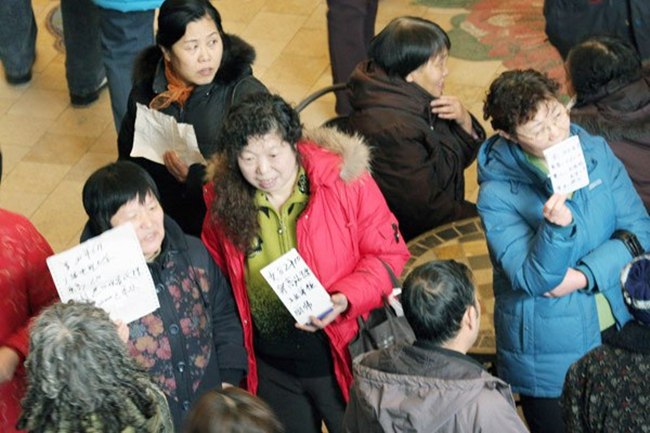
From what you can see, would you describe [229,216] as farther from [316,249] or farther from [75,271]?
[75,271]

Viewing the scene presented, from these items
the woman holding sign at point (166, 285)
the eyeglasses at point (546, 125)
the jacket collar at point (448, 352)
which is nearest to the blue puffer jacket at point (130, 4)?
the woman holding sign at point (166, 285)

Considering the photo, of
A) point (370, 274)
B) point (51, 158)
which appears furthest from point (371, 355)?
point (51, 158)

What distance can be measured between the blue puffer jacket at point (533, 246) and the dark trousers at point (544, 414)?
0.16 feet

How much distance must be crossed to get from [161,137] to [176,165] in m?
0.14

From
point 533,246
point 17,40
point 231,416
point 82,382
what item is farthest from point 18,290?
point 17,40

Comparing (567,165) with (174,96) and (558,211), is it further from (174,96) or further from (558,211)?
(174,96)

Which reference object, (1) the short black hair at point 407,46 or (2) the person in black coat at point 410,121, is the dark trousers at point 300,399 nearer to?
(2) the person in black coat at point 410,121

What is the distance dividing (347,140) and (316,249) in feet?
1.32

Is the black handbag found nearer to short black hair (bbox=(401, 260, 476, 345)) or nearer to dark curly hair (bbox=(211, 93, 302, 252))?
dark curly hair (bbox=(211, 93, 302, 252))

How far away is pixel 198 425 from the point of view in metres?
2.79

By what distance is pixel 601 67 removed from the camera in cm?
454

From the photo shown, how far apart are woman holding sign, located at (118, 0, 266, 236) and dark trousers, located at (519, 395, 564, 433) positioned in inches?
61.6

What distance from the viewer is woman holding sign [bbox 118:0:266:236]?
471 cm

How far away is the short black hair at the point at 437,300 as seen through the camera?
333cm
